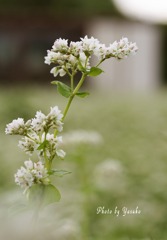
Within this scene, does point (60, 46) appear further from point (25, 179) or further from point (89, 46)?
point (25, 179)

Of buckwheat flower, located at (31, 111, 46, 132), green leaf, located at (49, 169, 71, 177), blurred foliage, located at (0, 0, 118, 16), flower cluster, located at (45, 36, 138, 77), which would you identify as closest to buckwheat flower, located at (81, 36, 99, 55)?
flower cluster, located at (45, 36, 138, 77)

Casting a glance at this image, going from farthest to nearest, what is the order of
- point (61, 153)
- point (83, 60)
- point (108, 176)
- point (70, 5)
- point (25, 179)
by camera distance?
point (70, 5) → point (108, 176) → point (83, 60) → point (61, 153) → point (25, 179)

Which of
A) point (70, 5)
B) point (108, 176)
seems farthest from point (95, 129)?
point (70, 5)

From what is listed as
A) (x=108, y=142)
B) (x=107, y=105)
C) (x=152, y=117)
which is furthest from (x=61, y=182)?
(x=107, y=105)

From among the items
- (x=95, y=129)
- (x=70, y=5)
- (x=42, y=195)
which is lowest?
(x=42, y=195)

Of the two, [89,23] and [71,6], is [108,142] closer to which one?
[89,23]

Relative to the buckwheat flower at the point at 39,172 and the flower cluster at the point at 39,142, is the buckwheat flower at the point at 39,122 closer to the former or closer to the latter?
the flower cluster at the point at 39,142

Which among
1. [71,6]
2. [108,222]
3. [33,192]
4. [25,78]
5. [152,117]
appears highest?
[71,6]
